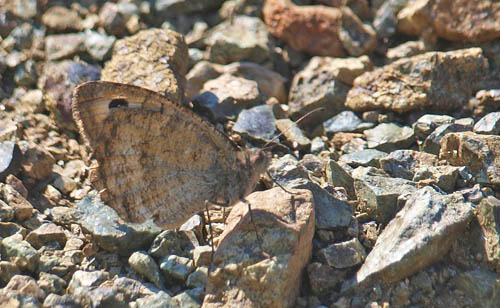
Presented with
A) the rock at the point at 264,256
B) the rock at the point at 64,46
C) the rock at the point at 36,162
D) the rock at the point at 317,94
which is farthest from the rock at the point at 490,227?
the rock at the point at 64,46

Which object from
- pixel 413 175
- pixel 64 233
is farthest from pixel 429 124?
pixel 64 233

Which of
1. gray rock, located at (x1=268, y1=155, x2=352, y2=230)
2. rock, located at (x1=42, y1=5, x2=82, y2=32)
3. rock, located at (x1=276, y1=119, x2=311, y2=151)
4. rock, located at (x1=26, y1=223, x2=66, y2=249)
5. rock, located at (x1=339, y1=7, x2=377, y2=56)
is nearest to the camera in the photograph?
gray rock, located at (x1=268, y1=155, x2=352, y2=230)

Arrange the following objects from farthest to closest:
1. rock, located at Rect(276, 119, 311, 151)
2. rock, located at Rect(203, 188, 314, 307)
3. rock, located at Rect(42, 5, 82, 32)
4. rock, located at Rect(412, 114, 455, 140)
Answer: rock, located at Rect(42, 5, 82, 32), rock, located at Rect(276, 119, 311, 151), rock, located at Rect(412, 114, 455, 140), rock, located at Rect(203, 188, 314, 307)

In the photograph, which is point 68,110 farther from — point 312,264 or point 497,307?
point 497,307

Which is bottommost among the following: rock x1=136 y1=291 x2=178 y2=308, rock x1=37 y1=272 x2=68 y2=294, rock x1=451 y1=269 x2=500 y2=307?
rock x1=451 y1=269 x2=500 y2=307

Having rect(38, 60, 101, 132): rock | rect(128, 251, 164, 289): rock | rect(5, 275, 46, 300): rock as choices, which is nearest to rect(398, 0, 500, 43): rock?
rect(38, 60, 101, 132): rock

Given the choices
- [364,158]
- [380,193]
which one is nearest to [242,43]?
[364,158]

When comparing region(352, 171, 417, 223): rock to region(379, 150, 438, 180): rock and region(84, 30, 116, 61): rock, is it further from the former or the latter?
region(84, 30, 116, 61): rock
